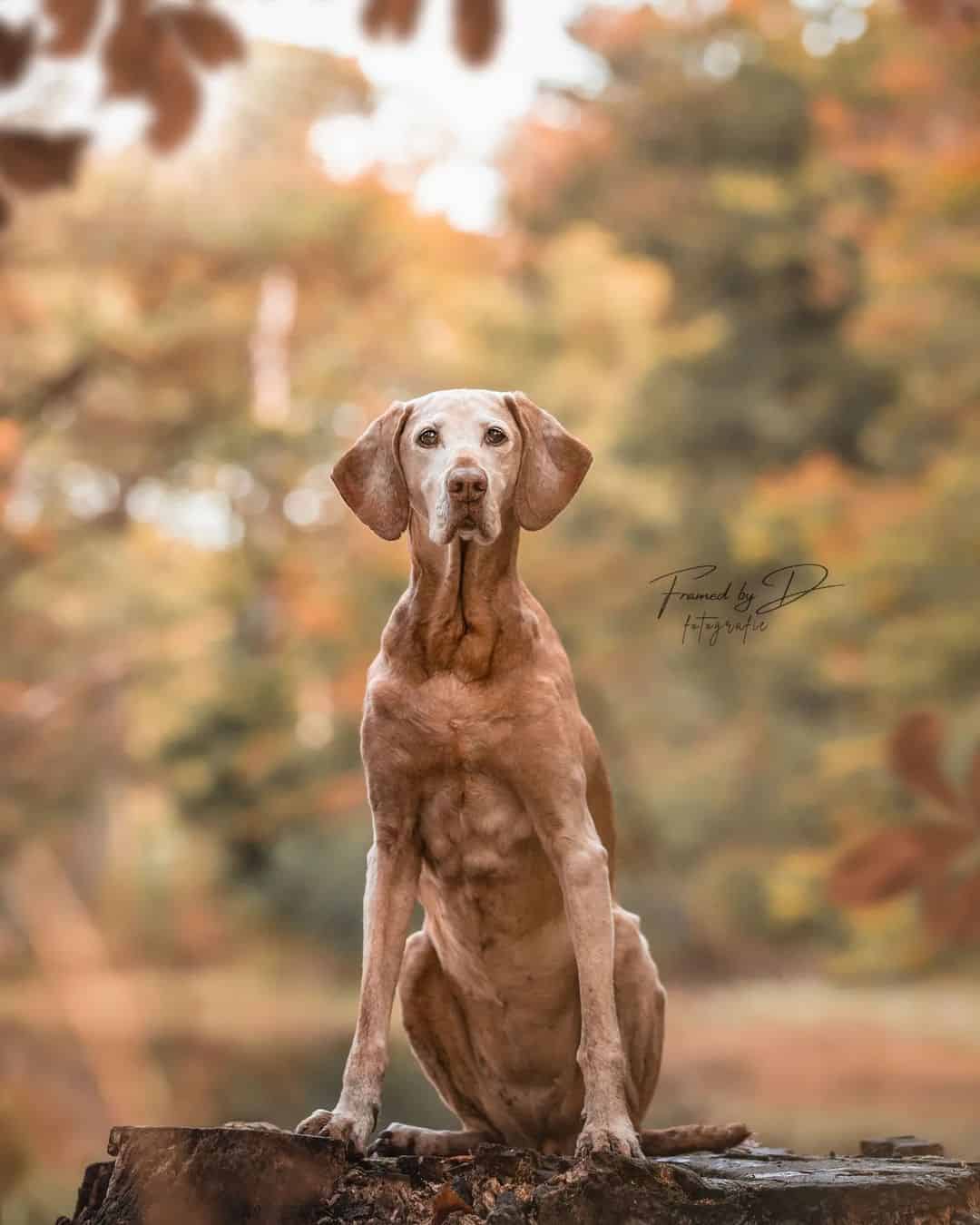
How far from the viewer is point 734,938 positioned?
14695mm

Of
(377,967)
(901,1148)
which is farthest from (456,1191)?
(901,1148)

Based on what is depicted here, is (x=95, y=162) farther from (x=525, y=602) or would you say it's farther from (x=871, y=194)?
(x=525, y=602)

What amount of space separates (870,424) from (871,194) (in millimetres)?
2426

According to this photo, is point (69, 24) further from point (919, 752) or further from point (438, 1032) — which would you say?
point (438, 1032)

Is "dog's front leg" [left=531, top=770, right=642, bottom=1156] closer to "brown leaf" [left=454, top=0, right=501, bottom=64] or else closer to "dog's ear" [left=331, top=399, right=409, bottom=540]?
"dog's ear" [left=331, top=399, right=409, bottom=540]

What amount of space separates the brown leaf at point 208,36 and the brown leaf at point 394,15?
0.38ft

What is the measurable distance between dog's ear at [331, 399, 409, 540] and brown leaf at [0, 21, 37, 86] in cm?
166

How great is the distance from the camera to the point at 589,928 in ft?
9.34

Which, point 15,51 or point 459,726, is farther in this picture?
point 459,726

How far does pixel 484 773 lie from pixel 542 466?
23.7 inches

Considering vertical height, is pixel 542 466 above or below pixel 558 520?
below

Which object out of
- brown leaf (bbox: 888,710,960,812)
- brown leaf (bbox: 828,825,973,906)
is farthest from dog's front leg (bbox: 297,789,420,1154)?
brown leaf (bbox: 828,825,973,906)

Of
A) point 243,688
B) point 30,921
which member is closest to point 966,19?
point 243,688

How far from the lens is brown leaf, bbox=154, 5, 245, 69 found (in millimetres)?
1347
